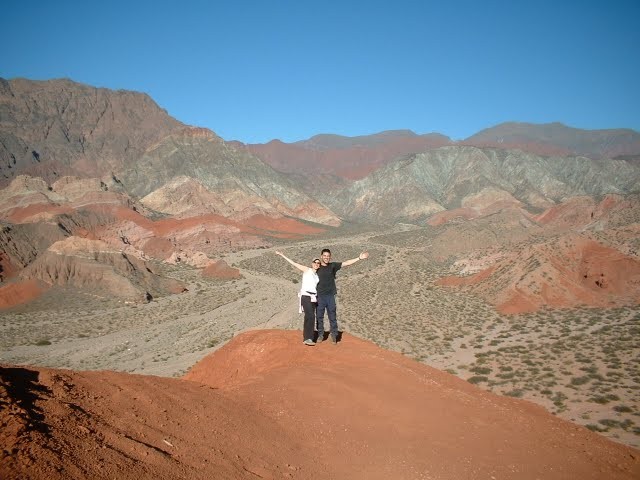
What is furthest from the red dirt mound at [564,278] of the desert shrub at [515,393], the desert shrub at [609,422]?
the desert shrub at [609,422]

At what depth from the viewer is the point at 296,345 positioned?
10.2m

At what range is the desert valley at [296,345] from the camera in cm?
556

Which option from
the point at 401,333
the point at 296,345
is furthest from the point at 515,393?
the point at 296,345

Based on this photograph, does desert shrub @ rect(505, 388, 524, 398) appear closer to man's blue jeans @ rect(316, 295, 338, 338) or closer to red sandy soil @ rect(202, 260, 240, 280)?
man's blue jeans @ rect(316, 295, 338, 338)

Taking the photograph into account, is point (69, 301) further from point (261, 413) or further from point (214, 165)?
point (214, 165)

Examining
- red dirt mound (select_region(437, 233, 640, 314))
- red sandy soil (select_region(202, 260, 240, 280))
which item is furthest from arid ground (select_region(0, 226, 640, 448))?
red sandy soil (select_region(202, 260, 240, 280))

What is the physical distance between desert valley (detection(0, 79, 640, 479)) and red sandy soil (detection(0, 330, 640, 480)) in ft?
0.10

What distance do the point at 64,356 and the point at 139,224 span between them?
151 ft

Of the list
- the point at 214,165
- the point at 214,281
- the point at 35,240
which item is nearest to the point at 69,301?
the point at 214,281

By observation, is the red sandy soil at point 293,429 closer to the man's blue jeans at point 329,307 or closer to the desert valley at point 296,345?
the desert valley at point 296,345

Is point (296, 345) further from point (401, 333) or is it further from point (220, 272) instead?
point (220, 272)

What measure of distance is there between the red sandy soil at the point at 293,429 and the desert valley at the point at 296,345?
0.10ft

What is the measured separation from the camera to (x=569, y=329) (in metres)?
22.9

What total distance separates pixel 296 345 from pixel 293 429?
3713 mm
